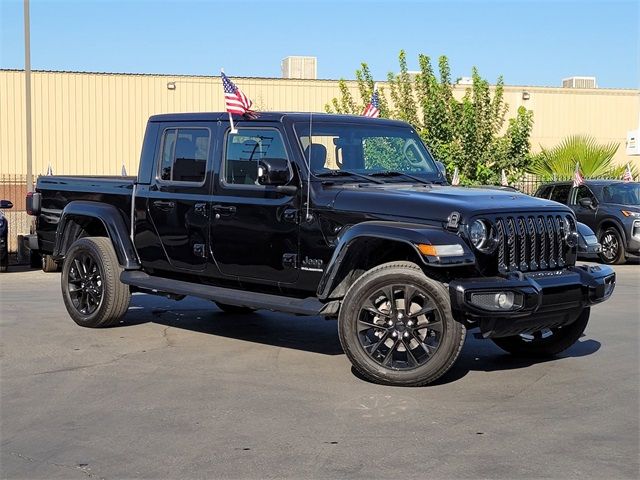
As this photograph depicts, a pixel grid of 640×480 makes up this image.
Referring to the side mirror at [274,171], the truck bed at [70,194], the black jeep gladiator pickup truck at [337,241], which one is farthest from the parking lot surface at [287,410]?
the side mirror at [274,171]

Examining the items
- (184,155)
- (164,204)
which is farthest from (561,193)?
(164,204)

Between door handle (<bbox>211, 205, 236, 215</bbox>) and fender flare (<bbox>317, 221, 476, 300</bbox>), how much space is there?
1.17 meters

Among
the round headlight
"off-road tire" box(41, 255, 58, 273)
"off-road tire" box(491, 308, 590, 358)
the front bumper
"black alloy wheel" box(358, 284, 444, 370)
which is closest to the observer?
the front bumper

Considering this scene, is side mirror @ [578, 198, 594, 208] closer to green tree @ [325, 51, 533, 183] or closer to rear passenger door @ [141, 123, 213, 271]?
green tree @ [325, 51, 533, 183]

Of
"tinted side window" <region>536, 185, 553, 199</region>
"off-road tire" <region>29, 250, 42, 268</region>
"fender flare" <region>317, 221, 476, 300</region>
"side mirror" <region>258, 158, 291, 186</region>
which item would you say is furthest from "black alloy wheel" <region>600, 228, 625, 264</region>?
"fender flare" <region>317, 221, 476, 300</region>

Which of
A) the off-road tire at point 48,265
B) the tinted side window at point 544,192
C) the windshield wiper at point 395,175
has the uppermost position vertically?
the windshield wiper at point 395,175

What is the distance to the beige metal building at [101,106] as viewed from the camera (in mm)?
31172

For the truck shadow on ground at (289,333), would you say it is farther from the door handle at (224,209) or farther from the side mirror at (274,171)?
the side mirror at (274,171)

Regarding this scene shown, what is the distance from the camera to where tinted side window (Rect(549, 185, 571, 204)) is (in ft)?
67.2

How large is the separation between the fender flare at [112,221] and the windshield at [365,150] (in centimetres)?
222

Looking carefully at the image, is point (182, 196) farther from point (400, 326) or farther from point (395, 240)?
point (400, 326)

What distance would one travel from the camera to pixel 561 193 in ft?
67.8

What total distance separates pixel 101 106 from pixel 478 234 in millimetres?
26454

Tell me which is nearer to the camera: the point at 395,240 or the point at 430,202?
the point at 395,240
